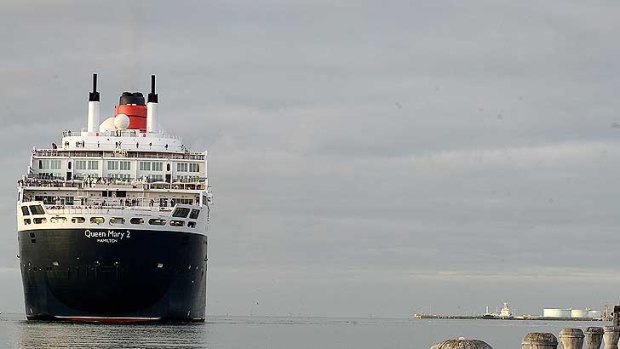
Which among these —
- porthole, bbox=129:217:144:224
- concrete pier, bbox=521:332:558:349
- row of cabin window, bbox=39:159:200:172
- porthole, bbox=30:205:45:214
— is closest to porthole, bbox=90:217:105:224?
porthole, bbox=129:217:144:224

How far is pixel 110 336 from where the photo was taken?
73.9m

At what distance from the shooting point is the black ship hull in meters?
89.1

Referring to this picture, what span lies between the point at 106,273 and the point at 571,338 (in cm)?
7231

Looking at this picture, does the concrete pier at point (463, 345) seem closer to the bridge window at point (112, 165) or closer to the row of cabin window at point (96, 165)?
the row of cabin window at point (96, 165)

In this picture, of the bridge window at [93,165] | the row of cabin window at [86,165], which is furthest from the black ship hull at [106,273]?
the bridge window at [93,165]

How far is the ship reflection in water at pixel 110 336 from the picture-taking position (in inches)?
2591

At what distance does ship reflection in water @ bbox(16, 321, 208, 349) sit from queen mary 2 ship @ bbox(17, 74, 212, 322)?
1.96 metres

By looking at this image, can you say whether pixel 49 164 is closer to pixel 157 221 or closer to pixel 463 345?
pixel 157 221

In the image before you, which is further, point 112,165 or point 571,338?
point 112,165

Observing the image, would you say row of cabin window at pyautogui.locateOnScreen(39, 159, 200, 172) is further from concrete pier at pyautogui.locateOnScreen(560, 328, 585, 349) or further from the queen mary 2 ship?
concrete pier at pyautogui.locateOnScreen(560, 328, 585, 349)

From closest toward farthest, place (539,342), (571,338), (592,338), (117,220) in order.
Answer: (539,342) → (571,338) → (592,338) → (117,220)

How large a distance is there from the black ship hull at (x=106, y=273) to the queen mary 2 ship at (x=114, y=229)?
72 mm

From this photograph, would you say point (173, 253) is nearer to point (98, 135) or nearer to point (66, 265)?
point (66, 265)

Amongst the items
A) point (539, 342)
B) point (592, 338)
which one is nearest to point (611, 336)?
point (592, 338)
